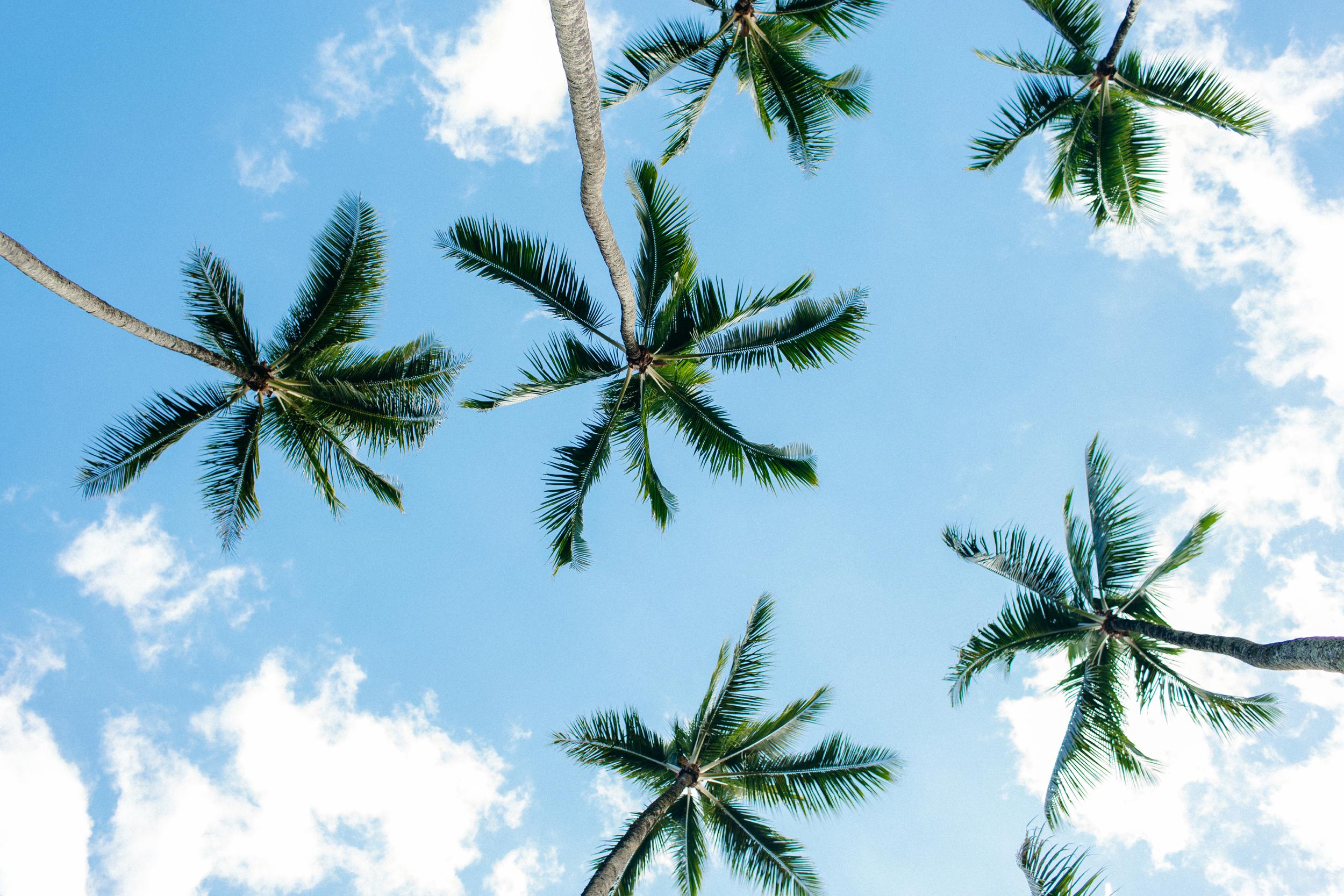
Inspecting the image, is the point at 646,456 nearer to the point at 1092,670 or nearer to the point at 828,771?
the point at 828,771

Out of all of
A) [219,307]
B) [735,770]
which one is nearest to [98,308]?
[219,307]

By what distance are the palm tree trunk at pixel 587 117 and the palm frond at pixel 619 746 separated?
650cm

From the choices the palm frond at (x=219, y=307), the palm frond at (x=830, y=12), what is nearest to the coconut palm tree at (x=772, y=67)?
the palm frond at (x=830, y=12)

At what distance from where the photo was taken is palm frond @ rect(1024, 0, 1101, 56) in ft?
38.8

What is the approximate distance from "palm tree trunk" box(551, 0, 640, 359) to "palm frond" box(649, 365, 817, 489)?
2680 mm

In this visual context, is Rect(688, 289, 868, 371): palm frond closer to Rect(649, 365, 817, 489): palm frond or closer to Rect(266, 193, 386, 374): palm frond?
Rect(649, 365, 817, 489): palm frond

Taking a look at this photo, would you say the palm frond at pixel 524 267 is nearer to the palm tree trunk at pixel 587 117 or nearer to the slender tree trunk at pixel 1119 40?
the palm tree trunk at pixel 587 117

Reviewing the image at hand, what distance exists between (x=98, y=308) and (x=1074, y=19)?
1383 cm

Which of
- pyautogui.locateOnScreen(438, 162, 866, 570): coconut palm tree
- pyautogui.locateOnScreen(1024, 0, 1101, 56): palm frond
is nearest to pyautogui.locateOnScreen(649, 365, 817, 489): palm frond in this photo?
pyautogui.locateOnScreen(438, 162, 866, 570): coconut palm tree

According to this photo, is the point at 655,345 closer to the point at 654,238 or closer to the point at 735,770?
the point at 654,238

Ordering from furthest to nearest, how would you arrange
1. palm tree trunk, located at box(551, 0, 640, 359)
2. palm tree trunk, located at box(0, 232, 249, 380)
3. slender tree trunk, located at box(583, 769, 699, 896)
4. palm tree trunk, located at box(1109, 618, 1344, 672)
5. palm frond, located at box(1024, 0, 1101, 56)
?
palm frond, located at box(1024, 0, 1101, 56) < slender tree trunk, located at box(583, 769, 699, 896) < palm tree trunk, located at box(0, 232, 249, 380) < palm tree trunk, located at box(1109, 618, 1344, 672) < palm tree trunk, located at box(551, 0, 640, 359)

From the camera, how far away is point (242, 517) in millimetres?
12188

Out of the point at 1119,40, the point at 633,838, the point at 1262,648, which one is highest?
the point at 1119,40

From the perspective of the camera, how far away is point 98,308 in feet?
31.7
